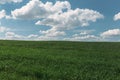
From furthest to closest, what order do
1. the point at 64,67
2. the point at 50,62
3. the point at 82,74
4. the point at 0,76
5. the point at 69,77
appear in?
the point at 50,62 → the point at 64,67 → the point at 82,74 → the point at 69,77 → the point at 0,76

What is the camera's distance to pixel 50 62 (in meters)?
30.0

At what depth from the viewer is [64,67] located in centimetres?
2731

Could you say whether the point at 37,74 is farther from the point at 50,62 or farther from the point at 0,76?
the point at 50,62

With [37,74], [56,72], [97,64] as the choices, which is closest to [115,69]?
[97,64]

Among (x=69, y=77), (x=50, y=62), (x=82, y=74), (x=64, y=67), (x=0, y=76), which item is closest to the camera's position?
(x=0, y=76)

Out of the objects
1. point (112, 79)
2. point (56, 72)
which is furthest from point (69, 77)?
point (112, 79)

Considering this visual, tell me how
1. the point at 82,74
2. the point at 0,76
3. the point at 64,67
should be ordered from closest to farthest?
the point at 0,76, the point at 82,74, the point at 64,67

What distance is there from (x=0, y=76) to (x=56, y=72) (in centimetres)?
521

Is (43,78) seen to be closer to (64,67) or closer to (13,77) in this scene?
(13,77)

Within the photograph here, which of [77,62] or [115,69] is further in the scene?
[77,62]

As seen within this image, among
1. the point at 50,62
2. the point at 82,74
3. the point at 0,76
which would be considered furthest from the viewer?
the point at 50,62

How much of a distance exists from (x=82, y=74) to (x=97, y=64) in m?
7.18

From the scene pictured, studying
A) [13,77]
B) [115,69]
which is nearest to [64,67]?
[115,69]

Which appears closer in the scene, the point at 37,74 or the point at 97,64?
the point at 37,74
